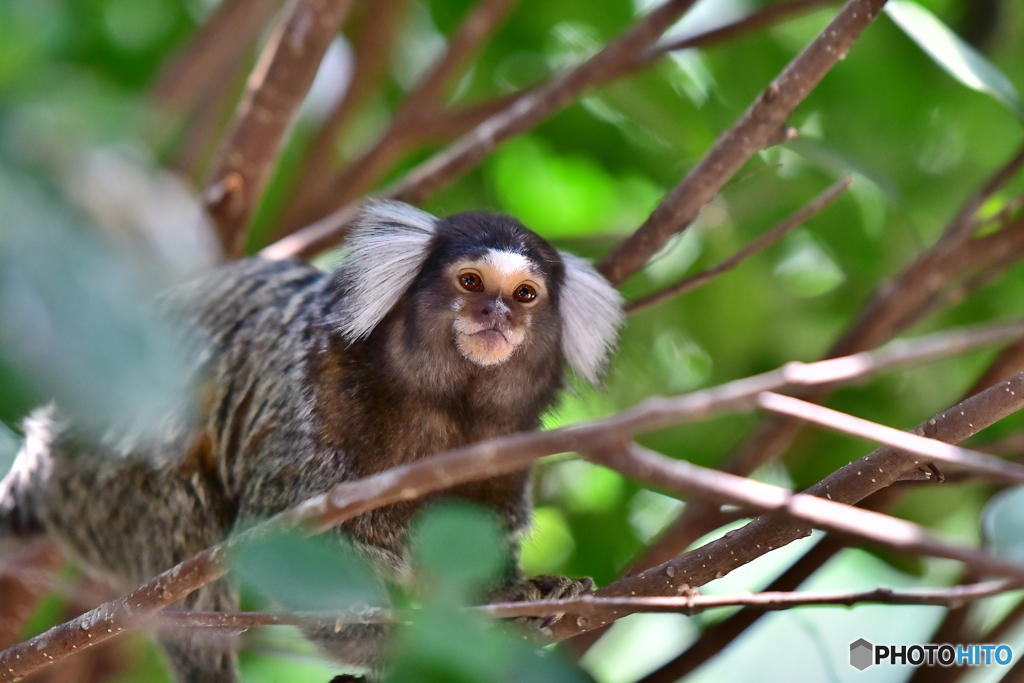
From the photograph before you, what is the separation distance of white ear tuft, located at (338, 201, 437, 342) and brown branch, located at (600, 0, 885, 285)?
509 millimetres

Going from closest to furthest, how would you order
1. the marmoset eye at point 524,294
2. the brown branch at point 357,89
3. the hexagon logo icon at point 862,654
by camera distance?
the hexagon logo icon at point 862,654, the marmoset eye at point 524,294, the brown branch at point 357,89

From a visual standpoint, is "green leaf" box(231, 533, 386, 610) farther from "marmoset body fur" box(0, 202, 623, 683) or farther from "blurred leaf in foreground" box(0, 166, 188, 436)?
"marmoset body fur" box(0, 202, 623, 683)

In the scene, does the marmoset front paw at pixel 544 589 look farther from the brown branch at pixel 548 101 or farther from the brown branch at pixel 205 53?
the brown branch at pixel 205 53

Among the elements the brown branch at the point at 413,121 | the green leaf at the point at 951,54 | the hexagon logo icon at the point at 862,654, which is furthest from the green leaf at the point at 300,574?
the brown branch at the point at 413,121

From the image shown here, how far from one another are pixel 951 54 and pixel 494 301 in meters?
1.17

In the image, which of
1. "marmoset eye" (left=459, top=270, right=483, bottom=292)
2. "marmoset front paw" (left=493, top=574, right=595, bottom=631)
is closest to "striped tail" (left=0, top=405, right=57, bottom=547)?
"marmoset eye" (left=459, top=270, right=483, bottom=292)

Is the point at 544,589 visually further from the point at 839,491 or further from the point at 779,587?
the point at 839,491

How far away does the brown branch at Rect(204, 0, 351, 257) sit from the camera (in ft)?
9.53

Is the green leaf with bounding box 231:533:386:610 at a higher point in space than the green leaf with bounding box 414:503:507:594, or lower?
lower

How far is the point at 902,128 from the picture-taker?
304 cm

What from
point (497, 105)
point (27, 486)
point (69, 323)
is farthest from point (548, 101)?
point (69, 323)

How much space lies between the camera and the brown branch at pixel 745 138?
220cm

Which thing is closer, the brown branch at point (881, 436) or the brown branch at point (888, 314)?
the brown branch at point (881, 436)

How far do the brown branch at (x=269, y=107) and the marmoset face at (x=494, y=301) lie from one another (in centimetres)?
90
